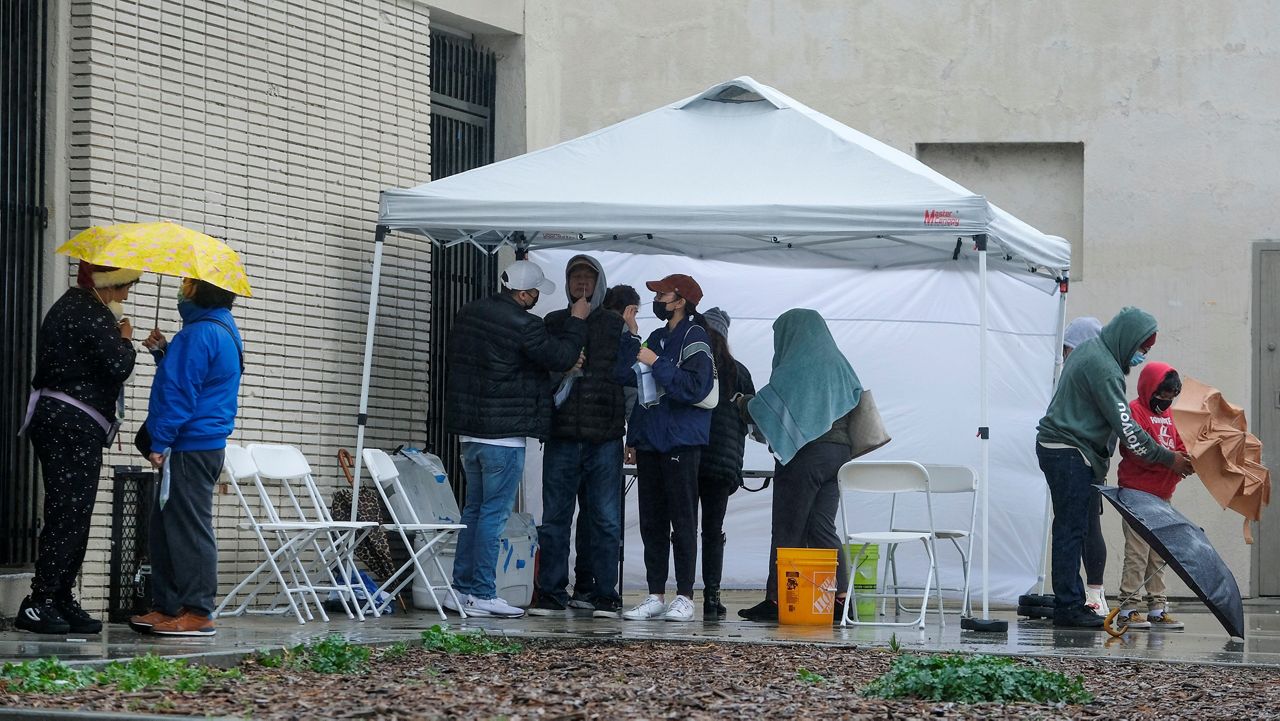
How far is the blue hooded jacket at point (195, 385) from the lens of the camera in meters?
8.45

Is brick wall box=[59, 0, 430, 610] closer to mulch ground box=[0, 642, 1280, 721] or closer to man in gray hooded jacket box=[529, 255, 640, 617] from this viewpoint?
man in gray hooded jacket box=[529, 255, 640, 617]

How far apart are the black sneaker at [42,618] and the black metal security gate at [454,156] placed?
4272 mm

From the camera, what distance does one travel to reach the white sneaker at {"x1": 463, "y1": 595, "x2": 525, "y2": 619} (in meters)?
10.2

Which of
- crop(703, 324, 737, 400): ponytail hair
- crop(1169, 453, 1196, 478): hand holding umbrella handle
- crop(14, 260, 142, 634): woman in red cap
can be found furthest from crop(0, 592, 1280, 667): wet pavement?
crop(703, 324, 737, 400): ponytail hair

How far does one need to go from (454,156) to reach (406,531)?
3.38m

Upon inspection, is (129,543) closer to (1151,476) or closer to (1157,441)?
(1151,476)

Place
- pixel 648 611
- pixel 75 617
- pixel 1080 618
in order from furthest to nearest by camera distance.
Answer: pixel 1080 618
pixel 648 611
pixel 75 617

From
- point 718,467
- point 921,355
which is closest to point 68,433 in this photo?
point 718,467

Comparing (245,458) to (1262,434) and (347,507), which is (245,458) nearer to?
(347,507)

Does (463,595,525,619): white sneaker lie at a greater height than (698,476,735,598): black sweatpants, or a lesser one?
lesser

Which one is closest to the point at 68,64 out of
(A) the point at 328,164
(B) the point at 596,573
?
(A) the point at 328,164

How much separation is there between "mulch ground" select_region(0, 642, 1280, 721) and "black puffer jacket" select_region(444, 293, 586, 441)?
6.91 ft

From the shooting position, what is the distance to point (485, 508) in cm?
1021

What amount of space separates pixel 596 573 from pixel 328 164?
3.17 metres
